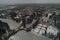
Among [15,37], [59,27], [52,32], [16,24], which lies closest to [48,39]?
[52,32]

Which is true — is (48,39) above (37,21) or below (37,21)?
below

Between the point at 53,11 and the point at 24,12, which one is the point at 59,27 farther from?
the point at 24,12

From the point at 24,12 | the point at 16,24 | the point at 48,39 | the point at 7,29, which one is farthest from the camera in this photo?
the point at 24,12

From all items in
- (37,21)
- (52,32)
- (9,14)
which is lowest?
(52,32)

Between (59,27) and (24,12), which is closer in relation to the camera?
(59,27)

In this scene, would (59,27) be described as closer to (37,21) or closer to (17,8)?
(37,21)

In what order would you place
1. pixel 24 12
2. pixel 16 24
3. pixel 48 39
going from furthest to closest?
pixel 24 12 < pixel 16 24 < pixel 48 39
